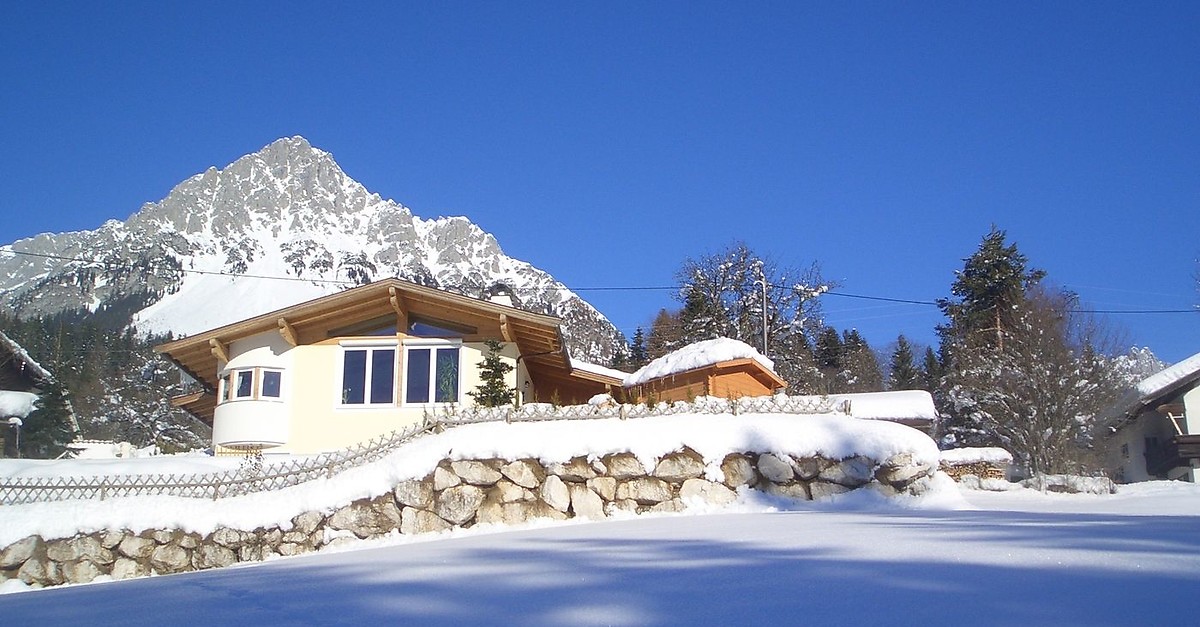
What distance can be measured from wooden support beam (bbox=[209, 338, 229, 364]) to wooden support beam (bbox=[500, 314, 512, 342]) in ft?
24.6

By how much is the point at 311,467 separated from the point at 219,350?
341 inches

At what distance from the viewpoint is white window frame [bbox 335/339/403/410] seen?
70.0ft

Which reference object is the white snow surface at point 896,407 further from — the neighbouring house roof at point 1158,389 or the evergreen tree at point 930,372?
the evergreen tree at point 930,372

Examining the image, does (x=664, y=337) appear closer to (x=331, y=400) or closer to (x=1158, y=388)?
(x=1158, y=388)

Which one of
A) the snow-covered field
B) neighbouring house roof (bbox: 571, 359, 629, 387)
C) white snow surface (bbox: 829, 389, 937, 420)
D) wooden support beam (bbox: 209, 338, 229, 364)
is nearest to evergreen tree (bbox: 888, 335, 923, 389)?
white snow surface (bbox: 829, 389, 937, 420)

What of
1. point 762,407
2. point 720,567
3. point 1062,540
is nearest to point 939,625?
point 720,567

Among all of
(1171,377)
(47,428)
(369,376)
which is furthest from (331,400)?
(1171,377)

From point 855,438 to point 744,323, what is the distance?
28658mm

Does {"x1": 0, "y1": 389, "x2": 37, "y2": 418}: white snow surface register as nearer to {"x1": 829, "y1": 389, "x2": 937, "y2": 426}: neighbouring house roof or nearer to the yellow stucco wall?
the yellow stucco wall

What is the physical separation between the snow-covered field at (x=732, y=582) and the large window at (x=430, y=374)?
36.7ft

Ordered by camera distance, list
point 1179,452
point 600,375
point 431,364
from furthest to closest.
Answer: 1. point 1179,452
2. point 600,375
3. point 431,364

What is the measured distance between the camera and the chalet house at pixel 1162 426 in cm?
3250

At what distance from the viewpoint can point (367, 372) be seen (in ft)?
71.0

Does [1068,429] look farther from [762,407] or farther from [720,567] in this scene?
[720,567]
